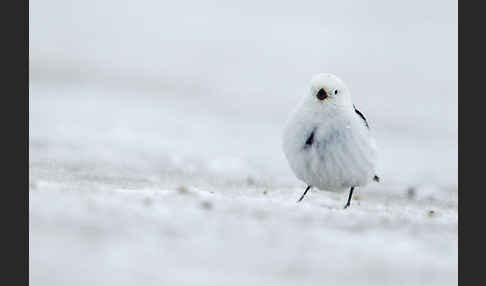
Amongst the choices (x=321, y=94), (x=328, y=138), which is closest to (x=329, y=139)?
(x=328, y=138)

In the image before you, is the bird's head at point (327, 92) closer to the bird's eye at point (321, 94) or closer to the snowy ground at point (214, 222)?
the bird's eye at point (321, 94)

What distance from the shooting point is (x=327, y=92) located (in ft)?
18.5

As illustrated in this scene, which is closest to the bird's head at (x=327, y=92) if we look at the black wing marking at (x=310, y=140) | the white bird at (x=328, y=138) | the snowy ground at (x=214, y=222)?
the white bird at (x=328, y=138)

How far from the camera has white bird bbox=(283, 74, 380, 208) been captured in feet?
18.7

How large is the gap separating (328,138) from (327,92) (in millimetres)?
343

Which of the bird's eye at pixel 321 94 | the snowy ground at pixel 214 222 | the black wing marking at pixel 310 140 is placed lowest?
the snowy ground at pixel 214 222

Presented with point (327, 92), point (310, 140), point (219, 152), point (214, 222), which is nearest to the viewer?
point (214, 222)

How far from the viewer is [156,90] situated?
11.8 meters

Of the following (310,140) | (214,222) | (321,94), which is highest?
(321,94)

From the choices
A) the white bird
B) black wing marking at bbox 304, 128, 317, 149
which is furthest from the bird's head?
black wing marking at bbox 304, 128, 317, 149

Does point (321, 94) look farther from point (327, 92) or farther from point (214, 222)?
point (214, 222)

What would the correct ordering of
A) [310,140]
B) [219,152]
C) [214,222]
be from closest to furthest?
1. [214,222]
2. [310,140]
3. [219,152]

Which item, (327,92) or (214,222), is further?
(327,92)

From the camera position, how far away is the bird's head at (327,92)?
565cm
